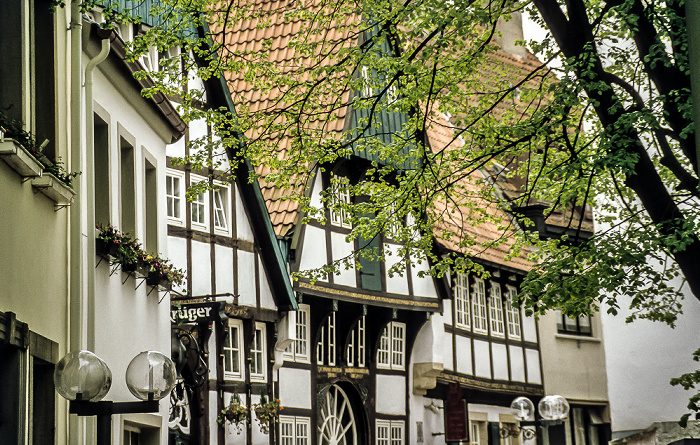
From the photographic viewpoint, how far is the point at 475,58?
10.8 metres

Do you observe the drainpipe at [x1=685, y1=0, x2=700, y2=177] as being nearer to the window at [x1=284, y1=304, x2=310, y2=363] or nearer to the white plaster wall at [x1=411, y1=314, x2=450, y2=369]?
the window at [x1=284, y1=304, x2=310, y2=363]

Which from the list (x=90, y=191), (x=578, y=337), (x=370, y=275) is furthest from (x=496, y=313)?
(x=90, y=191)

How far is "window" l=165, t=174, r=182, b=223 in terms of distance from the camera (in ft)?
57.9

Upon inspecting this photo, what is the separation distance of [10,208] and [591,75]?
4.51 metres

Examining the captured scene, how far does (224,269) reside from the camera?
18.4 metres

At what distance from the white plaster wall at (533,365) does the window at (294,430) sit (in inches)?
349

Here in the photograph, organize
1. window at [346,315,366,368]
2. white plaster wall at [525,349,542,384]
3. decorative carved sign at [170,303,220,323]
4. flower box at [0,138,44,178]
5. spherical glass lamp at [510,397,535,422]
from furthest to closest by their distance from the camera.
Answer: white plaster wall at [525,349,542,384] → window at [346,315,366,368] → decorative carved sign at [170,303,220,323] → spherical glass lamp at [510,397,535,422] → flower box at [0,138,44,178]

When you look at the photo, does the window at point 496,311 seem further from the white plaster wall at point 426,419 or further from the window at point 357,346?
the window at point 357,346

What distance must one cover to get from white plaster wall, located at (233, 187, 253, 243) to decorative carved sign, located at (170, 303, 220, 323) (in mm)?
3128

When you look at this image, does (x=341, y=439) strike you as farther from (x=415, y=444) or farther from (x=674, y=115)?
(x=674, y=115)

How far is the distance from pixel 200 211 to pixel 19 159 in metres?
11.2

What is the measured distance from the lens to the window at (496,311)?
89.1 feet

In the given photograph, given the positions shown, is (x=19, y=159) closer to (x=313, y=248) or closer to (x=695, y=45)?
(x=695, y=45)

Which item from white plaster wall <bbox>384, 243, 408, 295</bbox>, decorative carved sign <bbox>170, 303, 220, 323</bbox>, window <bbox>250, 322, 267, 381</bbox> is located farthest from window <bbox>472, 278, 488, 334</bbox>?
decorative carved sign <bbox>170, 303, 220, 323</bbox>
